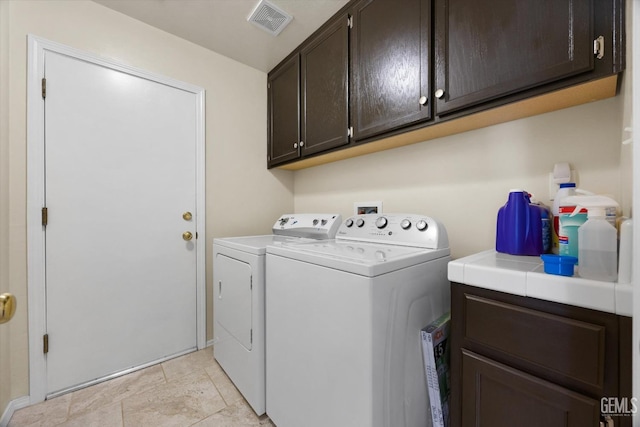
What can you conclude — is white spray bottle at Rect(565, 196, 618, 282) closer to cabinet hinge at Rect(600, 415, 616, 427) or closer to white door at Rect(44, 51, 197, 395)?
cabinet hinge at Rect(600, 415, 616, 427)

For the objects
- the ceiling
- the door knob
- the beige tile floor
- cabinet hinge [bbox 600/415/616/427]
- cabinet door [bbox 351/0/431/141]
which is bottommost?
the beige tile floor

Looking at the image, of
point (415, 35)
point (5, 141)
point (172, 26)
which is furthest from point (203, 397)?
point (172, 26)

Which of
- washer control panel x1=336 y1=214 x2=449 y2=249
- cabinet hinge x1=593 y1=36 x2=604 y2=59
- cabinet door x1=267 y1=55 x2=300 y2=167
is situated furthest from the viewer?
cabinet door x1=267 y1=55 x2=300 y2=167

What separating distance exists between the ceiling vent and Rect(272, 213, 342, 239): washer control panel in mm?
1326

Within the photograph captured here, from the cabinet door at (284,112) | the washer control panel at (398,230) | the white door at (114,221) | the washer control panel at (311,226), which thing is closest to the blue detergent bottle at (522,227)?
the washer control panel at (398,230)

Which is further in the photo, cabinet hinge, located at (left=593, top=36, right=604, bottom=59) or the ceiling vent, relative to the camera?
the ceiling vent

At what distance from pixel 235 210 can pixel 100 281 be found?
1.00m

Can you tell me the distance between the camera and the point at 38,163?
1.42m

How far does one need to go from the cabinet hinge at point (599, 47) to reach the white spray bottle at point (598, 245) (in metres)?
0.45

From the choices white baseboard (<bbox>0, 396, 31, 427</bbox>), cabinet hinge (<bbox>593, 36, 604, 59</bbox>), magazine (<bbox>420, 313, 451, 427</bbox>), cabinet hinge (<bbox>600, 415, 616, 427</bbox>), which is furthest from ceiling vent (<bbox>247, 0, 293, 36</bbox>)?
white baseboard (<bbox>0, 396, 31, 427</bbox>)

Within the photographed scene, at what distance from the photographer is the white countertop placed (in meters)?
0.60

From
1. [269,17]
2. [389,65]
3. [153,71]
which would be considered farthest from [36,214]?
[389,65]

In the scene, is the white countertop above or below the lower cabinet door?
above

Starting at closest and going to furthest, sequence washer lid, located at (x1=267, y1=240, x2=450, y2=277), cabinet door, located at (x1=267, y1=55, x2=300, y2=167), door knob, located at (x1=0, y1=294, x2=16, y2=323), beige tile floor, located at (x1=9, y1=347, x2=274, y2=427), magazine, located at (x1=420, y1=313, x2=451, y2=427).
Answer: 1. door knob, located at (x1=0, y1=294, x2=16, y2=323)
2. washer lid, located at (x1=267, y1=240, x2=450, y2=277)
3. magazine, located at (x1=420, y1=313, x2=451, y2=427)
4. beige tile floor, located at (x1=9, y1=347, x2=274, y2=427)
5. cabinet door, located at (x1=267, y1=55, x2=300, y2=167)
